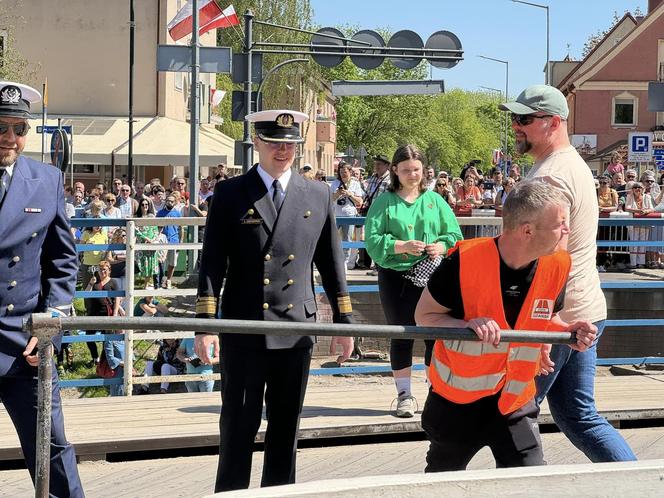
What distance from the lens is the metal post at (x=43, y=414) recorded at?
405 cm

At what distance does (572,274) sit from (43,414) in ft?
7.62

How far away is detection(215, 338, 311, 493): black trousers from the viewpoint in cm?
541

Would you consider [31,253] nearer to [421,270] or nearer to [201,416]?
[421,270]

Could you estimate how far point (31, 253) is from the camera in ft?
15.7

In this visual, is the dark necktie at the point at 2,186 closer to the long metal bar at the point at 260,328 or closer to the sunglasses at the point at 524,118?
the long metal bar at the point at 260,328

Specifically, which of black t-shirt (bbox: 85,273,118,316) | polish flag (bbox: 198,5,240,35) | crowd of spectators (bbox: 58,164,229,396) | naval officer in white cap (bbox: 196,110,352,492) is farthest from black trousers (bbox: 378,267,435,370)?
polish flag (bbox: 198,5,240,35)

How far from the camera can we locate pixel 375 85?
18.5m

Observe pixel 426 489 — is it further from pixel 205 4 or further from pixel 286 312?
pixel 205 4

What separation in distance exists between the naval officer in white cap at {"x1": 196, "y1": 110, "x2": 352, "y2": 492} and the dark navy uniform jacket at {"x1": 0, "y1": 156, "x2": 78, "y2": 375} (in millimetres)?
764

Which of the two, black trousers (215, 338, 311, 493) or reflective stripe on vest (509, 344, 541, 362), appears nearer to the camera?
reflective stripe on vest (509, 344, 541, 362)

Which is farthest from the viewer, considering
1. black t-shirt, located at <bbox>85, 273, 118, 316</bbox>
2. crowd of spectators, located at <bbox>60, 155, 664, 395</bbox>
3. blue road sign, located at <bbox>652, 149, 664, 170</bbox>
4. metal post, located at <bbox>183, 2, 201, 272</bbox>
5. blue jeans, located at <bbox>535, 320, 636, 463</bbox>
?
blue road sign, located at <bbox>652, 149, 664, 170</bbox>

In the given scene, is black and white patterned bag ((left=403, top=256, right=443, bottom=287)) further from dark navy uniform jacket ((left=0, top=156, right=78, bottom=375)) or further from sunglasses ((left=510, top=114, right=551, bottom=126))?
dark navy uniform jacket ((left=0, top=156, right=78, bottom=375))

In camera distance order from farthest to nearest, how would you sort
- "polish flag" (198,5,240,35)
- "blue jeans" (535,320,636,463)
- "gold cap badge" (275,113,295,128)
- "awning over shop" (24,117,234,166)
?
"awning over shop" (24,117,234,166) → "polish flag" (198,5,240,35) → "gold cap badge" (275,113,295,128) → "blue jeans" (535,320,636,463)

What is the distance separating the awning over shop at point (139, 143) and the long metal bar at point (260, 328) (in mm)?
36411
